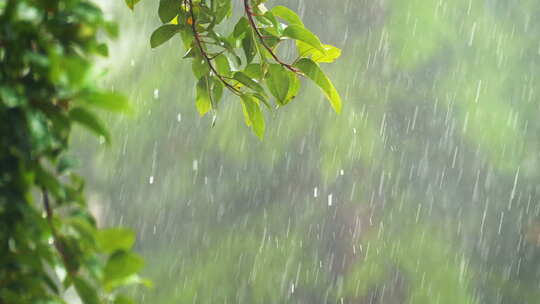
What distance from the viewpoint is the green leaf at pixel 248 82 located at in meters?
0.61

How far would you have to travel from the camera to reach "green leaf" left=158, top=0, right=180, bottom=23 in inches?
26.0

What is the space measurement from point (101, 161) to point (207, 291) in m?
1.23

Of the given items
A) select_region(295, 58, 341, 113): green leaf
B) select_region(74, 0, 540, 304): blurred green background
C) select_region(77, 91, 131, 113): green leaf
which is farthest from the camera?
select_region(74, 0, 540, 304): blurred green background

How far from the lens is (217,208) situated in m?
4.89

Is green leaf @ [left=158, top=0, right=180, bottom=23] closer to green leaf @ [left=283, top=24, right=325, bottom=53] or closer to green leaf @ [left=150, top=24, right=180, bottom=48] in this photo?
green leaf @ [left=150, top=24, right=180, bottom=48]

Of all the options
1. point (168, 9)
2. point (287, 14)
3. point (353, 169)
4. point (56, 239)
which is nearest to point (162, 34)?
point (168, 9)

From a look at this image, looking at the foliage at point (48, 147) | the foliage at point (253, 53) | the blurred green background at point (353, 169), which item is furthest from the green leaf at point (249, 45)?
the blurred green background at point (353, 169)

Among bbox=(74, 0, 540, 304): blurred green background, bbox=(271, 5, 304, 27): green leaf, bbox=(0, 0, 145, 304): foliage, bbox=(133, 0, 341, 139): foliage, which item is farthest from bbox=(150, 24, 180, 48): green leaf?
bbox=(74, 0, 540, 304): blurred green background

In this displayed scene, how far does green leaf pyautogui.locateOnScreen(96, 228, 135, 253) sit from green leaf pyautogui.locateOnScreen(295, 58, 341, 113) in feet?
0.98

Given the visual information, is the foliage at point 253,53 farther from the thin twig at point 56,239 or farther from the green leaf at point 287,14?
the thin twig at point 56,239

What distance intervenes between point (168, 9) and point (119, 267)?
0.40 meters

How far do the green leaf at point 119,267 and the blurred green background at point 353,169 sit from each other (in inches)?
171

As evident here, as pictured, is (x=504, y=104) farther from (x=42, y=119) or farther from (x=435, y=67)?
(x=42, y=119)

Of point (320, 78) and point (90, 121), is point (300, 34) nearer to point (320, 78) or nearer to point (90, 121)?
point (320, 78)
